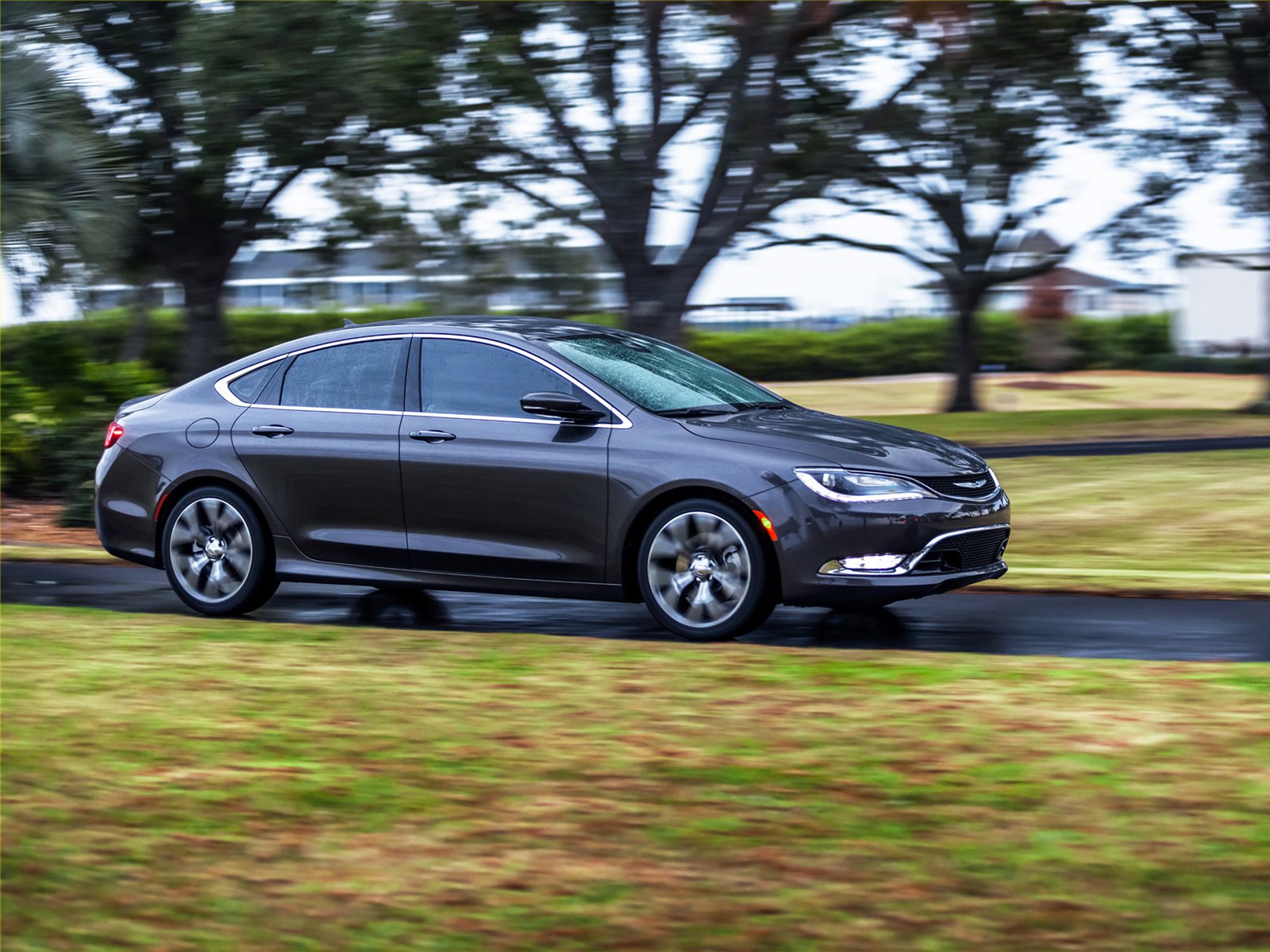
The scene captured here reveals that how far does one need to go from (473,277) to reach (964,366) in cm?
1340

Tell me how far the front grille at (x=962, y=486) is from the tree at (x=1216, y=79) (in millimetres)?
16324

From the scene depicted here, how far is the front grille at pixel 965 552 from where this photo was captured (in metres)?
7.89

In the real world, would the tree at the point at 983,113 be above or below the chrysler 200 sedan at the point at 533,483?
above

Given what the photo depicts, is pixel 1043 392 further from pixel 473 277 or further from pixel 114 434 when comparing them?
→ pixel 114 434

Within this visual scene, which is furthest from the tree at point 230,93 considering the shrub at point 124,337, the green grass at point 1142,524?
the green grass at point 1142,524

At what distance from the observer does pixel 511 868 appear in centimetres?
478

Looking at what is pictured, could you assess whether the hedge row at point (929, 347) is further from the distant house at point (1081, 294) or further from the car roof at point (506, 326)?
the car roof at point (506, 326)

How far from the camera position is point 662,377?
880 centimetres

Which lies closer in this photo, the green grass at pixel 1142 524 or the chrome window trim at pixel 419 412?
the chrome window trim at pixel 419 412

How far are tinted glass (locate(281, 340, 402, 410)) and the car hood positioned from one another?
176cm

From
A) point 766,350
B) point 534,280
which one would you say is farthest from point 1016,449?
point 766,350

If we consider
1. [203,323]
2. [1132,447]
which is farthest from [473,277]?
[1132,447]

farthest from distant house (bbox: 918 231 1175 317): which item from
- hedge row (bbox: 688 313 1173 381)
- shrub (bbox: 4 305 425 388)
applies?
shrub (bbox: 4 305 425 388)

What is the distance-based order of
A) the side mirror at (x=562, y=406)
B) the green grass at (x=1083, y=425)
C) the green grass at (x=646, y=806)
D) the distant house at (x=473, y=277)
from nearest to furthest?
the green grass at (x=646, y=806), the side mirror at (x=562, y=406), the distant house at (x=473, y=277), the green grass at (x=1083, y=425)
